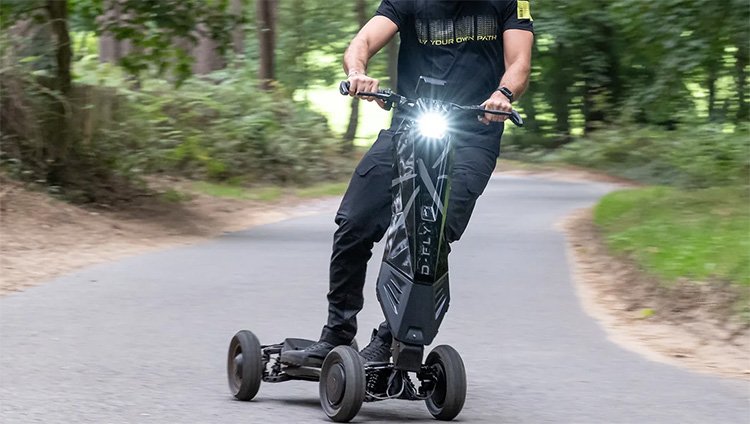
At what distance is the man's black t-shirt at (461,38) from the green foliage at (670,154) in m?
11.9

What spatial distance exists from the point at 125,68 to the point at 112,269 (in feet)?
16.7

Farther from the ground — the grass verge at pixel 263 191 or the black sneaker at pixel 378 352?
the black sneaker at pixel 378 352

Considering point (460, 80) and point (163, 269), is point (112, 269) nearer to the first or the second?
point (163, 269)

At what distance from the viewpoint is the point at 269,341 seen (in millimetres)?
7586

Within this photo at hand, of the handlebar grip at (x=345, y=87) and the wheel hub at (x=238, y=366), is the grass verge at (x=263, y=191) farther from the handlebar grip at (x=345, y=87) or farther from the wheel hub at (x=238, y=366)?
the handlebar grip at (x=345, y=87)

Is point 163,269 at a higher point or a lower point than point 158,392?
lower

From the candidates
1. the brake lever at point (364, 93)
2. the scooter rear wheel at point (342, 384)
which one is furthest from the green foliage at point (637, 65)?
the scooter rear wheel at point (342, 384)

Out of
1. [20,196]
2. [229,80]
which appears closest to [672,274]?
[20,196]

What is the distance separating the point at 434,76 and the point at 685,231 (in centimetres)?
682

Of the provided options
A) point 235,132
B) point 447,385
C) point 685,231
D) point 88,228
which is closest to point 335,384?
point 447,385

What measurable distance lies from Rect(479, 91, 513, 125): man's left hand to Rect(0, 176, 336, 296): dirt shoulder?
18.4 ft

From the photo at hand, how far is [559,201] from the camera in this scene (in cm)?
2075

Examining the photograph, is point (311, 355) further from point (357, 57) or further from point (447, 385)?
point (357, 57)

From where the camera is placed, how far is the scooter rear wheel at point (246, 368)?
564cm
